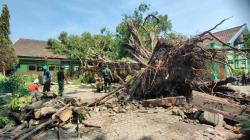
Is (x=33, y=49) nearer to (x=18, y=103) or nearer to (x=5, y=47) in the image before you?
(x=5, y=47)

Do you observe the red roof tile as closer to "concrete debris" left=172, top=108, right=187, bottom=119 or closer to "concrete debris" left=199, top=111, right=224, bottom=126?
"concrete debris" left=172, top=108, right=187, bottom=119

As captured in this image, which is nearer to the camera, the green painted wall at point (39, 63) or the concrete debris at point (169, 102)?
the concrete debris at point (169, 102)

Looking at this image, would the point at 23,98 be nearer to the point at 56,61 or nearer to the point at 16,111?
the point at 16,111

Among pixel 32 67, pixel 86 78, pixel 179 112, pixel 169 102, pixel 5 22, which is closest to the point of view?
pixel 179 112

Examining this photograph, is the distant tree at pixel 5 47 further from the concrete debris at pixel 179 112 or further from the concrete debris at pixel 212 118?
the concrete debris at pixel 212 118

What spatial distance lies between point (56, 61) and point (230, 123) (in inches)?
1006

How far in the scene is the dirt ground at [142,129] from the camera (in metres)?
6.59

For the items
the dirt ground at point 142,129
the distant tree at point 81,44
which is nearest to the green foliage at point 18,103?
the dirt ground at point 142,129

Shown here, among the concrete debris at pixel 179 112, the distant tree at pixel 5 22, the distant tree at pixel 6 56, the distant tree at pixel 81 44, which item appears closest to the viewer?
the concrete debris at pixel 179 112

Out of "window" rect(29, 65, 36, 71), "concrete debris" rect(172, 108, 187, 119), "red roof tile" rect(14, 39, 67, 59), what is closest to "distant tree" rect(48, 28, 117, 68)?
"red roof tile" rect(14, 39, 67, 59)

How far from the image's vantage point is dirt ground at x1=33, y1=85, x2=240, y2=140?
6.59 m

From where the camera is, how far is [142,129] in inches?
284

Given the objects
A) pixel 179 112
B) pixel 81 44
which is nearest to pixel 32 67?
pixel 81 44

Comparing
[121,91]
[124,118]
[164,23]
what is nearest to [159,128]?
[124,118]
